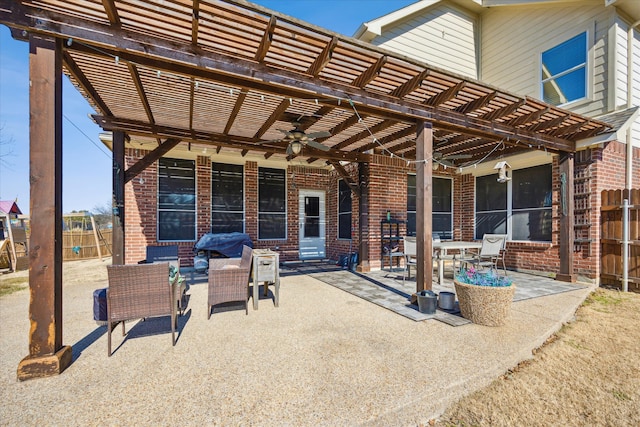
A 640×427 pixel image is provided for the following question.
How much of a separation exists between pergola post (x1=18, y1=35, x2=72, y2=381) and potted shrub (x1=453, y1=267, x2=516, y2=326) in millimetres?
4127

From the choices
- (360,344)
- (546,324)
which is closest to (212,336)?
(360,344)

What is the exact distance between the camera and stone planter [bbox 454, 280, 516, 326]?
336cm

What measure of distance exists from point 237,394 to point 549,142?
21.5 feet

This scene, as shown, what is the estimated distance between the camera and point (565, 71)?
630cm

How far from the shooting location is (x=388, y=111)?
3.91 meters

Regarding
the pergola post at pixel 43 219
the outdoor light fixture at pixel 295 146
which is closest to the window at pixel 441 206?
the outdoor light fixture at pixel 295 146

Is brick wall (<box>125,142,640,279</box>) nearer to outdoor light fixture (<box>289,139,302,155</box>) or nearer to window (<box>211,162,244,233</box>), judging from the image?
window (<box>211,162,244,233</box>)

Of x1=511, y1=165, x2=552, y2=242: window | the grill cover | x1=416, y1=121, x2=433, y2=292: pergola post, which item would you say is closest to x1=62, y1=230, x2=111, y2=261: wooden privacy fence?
the grill cover

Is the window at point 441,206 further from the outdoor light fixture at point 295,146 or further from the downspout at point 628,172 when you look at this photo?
the outdoor light fixture at point 295,146

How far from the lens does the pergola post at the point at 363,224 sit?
6871 millimetres

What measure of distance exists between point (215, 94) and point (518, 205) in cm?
725

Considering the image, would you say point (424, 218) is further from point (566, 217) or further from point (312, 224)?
point (312, 224)

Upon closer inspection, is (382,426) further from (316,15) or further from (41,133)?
(316,15)

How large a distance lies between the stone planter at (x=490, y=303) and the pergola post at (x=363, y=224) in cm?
347
